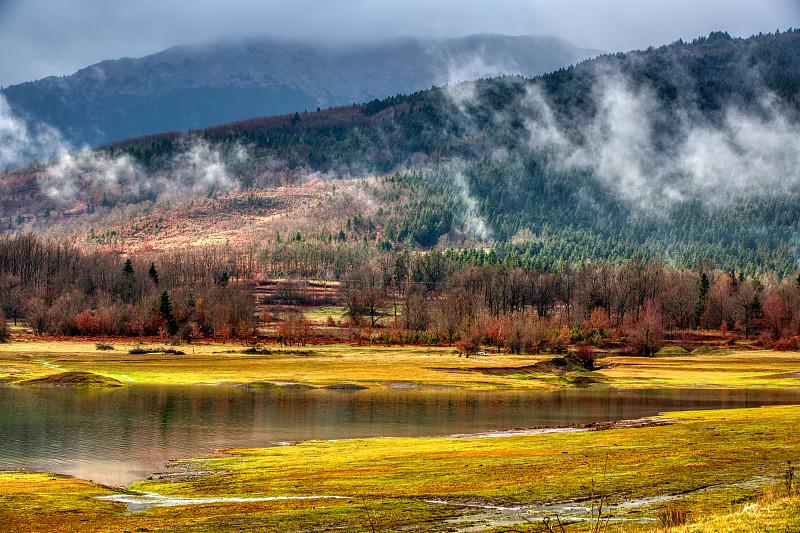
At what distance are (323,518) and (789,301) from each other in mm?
171705

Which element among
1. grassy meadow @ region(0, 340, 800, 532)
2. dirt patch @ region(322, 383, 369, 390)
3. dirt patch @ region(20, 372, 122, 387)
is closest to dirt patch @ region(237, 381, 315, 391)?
dirt patch @ region(322, 383, 369, 390)

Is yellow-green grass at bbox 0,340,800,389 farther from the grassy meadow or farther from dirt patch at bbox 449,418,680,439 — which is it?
the grassy meadow

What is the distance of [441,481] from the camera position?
99.1ft

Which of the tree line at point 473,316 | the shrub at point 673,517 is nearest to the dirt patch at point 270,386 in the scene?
the tree line at point 473,316

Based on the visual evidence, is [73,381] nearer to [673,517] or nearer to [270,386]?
[270,386]

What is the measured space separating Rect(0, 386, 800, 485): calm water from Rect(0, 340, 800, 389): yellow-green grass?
8.38 metres

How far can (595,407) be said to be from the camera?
68.6 metres

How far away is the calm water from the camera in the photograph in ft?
140

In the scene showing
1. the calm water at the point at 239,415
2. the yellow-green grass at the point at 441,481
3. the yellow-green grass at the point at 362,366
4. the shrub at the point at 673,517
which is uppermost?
the shrub at the point at 673,517

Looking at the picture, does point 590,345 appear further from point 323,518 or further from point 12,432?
point 323,518

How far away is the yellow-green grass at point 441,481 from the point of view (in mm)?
23641

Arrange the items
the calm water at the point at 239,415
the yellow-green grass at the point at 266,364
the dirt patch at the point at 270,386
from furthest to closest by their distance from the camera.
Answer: the yellow-green grass at the point at 266,364
the dirt patch at the point at 270,386
the calm water at the point at 239,415

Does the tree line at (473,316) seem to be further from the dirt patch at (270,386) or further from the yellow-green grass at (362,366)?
the dirt patch at (270,386)

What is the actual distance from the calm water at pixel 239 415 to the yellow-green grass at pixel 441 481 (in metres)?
4.76
